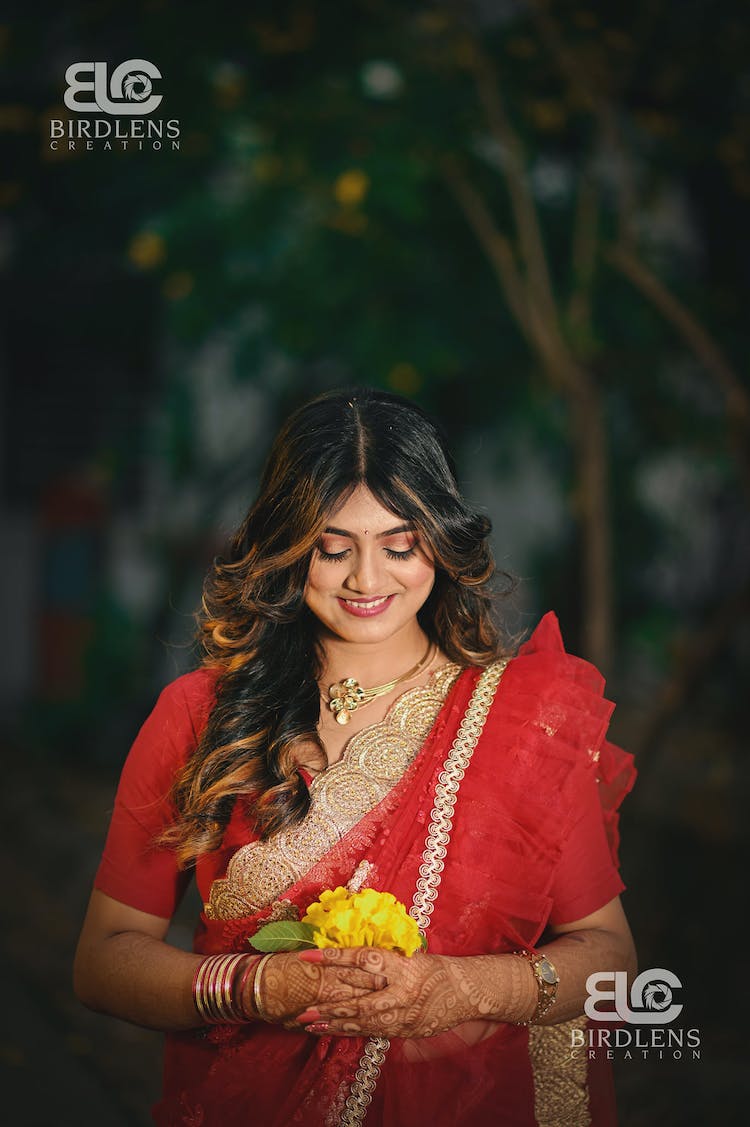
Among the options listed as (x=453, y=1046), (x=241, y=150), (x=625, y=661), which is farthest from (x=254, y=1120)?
(x=625, y=661)

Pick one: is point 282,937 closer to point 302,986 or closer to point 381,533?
point 302,986

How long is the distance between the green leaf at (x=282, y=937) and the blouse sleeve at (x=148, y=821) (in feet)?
1.02

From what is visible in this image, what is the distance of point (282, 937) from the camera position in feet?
6.18

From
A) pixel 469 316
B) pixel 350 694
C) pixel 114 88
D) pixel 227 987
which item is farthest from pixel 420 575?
pixel 469 316

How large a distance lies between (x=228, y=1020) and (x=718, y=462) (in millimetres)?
6145

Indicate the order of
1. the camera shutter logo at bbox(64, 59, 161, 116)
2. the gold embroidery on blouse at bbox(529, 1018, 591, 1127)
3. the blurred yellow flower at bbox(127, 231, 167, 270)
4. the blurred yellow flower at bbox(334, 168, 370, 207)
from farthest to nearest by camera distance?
the blurred yellow flower at bbox(127, 231, 167, 270) < the blurred yellow flower at bbox(334, 168, 370, 207) < the camera shutter logo at bbox(64, 59, 161, 116) < the gold embroidery on blouse at bbox(529, 1018, 591, 1127)

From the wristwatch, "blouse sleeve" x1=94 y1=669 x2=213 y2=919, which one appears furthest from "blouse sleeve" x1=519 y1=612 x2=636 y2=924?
"blouse sleeve" x1=94 y1=669 x2=213 y2=919

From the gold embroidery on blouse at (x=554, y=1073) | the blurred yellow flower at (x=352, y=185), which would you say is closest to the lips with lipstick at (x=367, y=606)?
the gold embroidery on blouse at (x=554, y=1073)

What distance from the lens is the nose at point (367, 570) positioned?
78.9 inches

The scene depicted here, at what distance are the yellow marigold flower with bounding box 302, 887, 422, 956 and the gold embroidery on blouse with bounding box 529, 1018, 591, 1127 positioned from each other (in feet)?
1.42

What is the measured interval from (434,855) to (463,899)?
0.29 feet

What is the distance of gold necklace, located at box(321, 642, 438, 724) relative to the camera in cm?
220

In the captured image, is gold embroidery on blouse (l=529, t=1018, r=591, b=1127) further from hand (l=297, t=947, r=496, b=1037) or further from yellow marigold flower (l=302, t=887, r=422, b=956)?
yellow marigold flower (l=302, t=887, r=422, b=956)

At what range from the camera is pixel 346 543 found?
6.64ft
